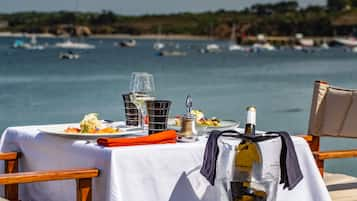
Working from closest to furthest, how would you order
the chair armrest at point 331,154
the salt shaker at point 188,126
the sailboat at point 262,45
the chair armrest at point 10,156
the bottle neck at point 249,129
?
the bottle neck at point 249,129, the salt shaker at point 188,126, the chair armrest at point 10,156, the chair armrest at point 331,154, the sailboat at point 262,45

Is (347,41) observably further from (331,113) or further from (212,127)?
(212,127)

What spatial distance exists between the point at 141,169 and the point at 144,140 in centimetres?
13

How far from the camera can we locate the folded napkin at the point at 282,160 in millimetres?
3670

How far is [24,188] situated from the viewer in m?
4.28

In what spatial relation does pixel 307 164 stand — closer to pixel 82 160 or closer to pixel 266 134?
pixel 266 134

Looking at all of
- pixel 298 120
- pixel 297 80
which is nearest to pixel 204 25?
pixel 297 80

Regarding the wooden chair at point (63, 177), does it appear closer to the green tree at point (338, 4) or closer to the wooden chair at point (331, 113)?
the wooden chair at point (331, 113)

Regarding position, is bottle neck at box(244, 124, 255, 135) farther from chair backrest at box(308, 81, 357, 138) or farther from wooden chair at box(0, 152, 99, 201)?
chair backrest at box(308, 81, 357, 138)

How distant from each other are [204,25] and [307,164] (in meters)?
131

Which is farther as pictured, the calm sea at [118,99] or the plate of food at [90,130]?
the calm sea at [118,99]

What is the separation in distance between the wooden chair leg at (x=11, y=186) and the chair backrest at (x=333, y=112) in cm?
190

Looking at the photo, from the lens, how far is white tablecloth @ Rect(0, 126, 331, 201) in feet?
11.8

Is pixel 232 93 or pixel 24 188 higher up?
pixel 24 188

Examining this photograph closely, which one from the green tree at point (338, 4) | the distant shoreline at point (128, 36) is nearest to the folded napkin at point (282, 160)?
the green tree at point (338, 4)
